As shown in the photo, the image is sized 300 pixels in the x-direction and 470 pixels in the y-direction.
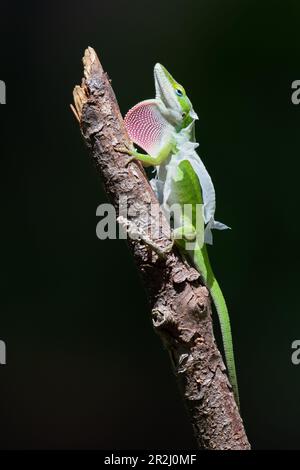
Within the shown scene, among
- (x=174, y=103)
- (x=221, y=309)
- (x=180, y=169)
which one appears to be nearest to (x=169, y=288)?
(x=221, y=309)

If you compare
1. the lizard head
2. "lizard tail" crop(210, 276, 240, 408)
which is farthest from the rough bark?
the lizard head

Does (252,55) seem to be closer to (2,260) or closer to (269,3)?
(269,3)

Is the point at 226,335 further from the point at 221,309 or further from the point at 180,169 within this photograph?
the point at 180,169

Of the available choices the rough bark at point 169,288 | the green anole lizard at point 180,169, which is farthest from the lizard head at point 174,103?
the rough bark at point 169,288

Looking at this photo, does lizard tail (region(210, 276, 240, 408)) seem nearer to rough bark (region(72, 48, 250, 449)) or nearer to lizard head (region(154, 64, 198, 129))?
rough bark (region(72, 48, 250, 449))

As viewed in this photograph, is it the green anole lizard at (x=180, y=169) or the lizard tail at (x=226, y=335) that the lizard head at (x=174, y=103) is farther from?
the lizard tail at (x=226, y=335)
